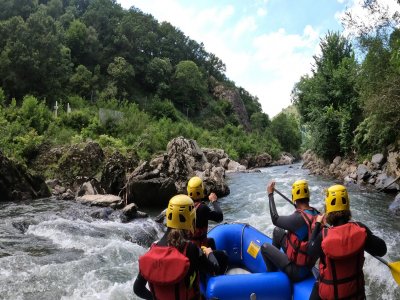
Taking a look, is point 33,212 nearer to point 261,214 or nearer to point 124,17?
point 261,214

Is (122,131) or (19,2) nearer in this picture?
(122,131)

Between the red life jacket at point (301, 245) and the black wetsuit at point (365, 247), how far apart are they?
0.58 ft

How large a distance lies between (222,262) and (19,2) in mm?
49159

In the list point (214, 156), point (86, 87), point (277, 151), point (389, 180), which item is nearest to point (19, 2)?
point (86, 87)

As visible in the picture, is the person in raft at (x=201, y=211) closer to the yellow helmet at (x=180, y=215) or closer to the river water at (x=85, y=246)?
the river water at (x=85, y=246)

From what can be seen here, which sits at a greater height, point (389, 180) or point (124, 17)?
point (124, 17)

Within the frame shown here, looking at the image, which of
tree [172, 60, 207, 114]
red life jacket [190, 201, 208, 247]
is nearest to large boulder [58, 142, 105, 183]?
red life jacket [190, 201, 208, 247]

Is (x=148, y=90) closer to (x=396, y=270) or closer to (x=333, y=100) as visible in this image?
(x=333, y=100)

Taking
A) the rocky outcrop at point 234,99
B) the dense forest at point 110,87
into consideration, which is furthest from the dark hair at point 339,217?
the rocky outcrop at point 234,99

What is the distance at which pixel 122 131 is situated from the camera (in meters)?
29.2

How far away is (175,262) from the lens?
273 cm

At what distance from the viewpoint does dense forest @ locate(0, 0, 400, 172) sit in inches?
640

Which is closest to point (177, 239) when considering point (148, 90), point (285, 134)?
point (148, 90)

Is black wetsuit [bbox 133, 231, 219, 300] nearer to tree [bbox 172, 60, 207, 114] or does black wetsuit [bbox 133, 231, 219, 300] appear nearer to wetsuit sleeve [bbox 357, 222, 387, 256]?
wetsuit sleeve [bbox 357, 222, 387, 256]
